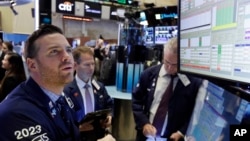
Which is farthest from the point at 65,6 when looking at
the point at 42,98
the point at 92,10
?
the point at 42,98

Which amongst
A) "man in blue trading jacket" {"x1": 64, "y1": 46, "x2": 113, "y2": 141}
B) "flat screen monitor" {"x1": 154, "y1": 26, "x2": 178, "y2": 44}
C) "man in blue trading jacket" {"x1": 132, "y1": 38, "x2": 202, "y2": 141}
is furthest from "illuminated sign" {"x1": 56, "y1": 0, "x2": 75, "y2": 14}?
"man in blue trading jacket" {"x1": 132, "y1": 38, "x2": 202, "y2": 141}

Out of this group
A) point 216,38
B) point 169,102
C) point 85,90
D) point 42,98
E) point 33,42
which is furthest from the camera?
point 85,90

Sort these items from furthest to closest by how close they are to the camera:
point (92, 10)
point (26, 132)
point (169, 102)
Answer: point (92, 10)
point (169, 102)
point (26, 132)

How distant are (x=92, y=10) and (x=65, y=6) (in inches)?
62.9

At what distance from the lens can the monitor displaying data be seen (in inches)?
33.3

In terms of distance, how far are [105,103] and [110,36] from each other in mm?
11613

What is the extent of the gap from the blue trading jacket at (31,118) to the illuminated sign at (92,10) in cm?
888

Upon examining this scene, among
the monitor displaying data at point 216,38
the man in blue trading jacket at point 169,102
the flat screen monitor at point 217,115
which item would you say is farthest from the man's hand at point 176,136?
the monitor displaying data at point 216,38

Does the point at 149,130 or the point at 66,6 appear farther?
the point at 66,6

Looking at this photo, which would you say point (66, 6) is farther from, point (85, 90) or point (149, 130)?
point (149, 130)

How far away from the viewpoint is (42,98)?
1.39m

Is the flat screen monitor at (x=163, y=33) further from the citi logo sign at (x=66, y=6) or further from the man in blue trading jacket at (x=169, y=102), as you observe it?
the man in blue trading jacket at (x=169, y=102)

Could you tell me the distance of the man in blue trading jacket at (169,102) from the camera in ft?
6.42

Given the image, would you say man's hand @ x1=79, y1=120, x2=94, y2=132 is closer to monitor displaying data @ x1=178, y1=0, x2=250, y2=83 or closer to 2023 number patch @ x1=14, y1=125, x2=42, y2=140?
2023 number patch @ x1=14, y1=125, x2=42, y2=140
